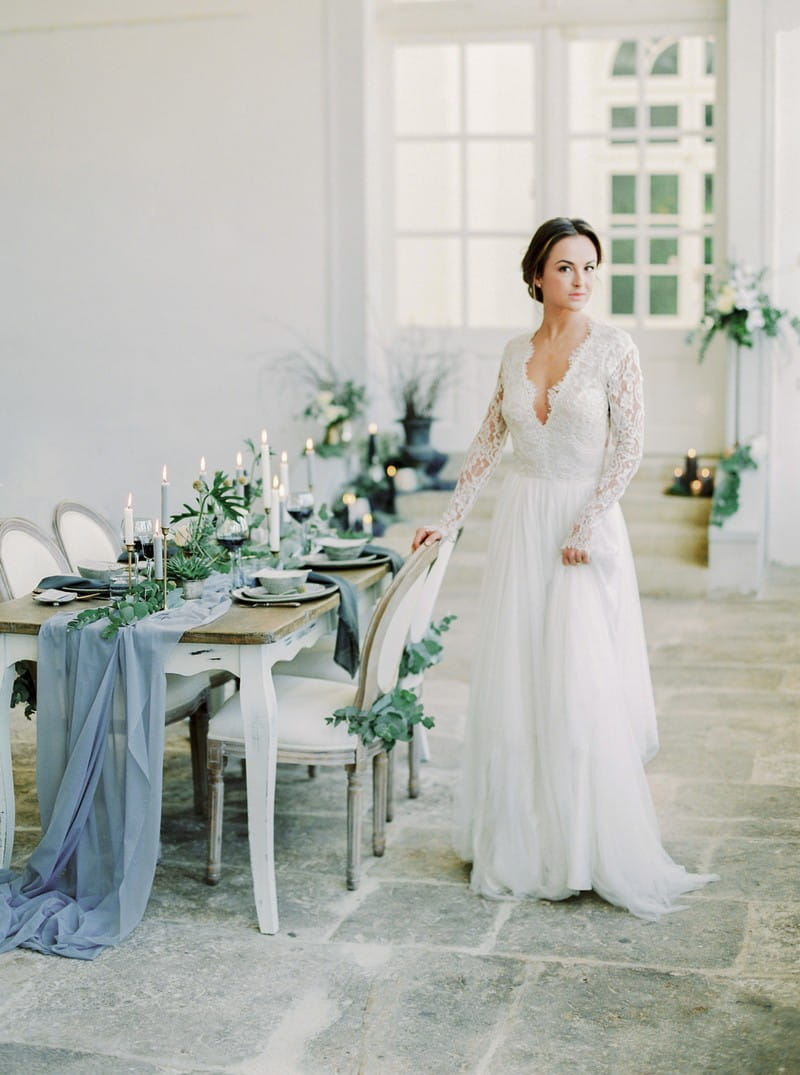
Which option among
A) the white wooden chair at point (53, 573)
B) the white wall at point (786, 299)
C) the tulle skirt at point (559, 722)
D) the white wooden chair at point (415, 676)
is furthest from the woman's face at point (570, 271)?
the white wall at point (786, 299)

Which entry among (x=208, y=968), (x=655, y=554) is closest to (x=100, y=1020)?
(x=208, y=968)

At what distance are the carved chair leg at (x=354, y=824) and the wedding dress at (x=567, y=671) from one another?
284 mm

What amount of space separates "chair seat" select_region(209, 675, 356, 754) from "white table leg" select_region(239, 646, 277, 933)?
12 centimetres

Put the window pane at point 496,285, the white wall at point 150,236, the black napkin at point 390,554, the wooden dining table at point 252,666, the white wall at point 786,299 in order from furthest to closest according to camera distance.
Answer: the window pane at point 496,285 < the white wall at point 150,236 < the white wall at point 786,299 < the black napkin at point 390,554 < the wooden dining table at point 252,666

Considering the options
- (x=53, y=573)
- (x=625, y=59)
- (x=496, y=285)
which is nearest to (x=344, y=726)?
(x=53, y=573)

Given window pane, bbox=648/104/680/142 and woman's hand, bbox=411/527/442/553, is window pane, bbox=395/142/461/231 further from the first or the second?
woman's hand, bbox=411/527/442/553

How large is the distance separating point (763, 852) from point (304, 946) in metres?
1.35

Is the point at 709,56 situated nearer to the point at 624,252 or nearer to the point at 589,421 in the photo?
the point at 624,252

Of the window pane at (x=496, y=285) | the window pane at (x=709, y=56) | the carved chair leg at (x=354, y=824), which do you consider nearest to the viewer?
the carved chair leg at (x=354, y=824)

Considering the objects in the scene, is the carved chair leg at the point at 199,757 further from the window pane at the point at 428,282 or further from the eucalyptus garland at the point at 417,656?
the window pane at the point at 428,282

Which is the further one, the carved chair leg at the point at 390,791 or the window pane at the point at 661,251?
the window pane at the point at 661,251

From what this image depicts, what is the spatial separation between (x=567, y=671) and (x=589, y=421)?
0.62 metres

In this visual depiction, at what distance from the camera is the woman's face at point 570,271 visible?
351cm

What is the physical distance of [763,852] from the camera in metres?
3.88
